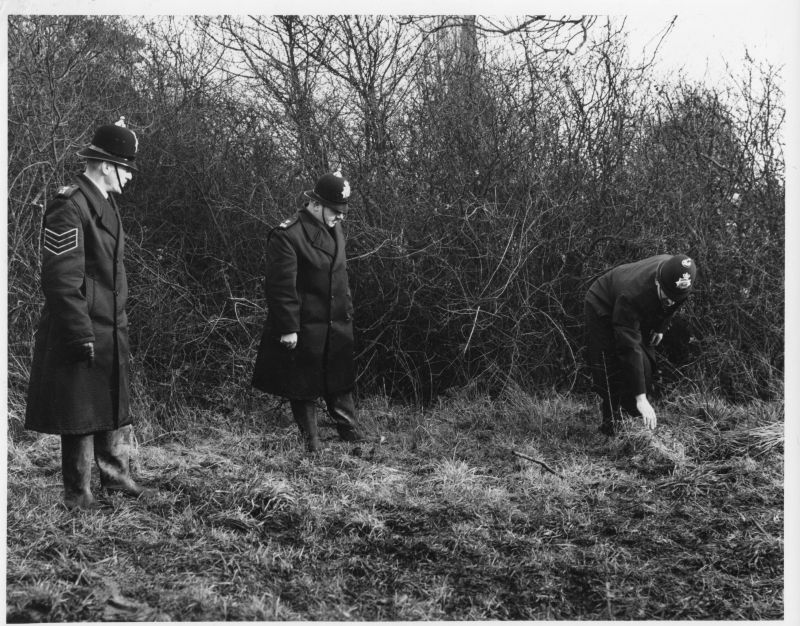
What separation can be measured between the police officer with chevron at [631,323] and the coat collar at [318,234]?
184cm

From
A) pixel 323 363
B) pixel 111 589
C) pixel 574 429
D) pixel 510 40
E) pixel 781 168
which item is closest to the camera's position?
pixel 111 589

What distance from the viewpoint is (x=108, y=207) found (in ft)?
13.2

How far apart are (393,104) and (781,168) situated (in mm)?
3272

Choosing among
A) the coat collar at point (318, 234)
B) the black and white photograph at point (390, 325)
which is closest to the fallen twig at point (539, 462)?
the black and white photograph at point (390, 325)

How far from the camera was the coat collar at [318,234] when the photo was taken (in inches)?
205

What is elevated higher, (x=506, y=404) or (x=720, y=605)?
(x=506, y=404)

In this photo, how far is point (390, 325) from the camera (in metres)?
6.80

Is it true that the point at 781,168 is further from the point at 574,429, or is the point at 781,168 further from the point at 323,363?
the point at 323,363

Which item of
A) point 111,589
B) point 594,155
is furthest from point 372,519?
point 594,155

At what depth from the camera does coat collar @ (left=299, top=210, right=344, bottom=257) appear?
17.1 ft

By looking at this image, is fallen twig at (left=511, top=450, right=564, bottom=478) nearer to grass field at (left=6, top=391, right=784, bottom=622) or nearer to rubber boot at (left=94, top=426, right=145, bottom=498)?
grass field at (left=6, top=391, right=784, bottom=622)

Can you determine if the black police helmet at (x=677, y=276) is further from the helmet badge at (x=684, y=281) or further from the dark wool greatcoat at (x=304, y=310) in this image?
the dark wool greatcoat at (x=304, y=310)

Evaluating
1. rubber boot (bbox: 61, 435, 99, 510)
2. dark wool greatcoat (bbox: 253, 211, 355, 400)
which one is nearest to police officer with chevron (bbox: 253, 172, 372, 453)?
dark wool greatcoat (bbox: 253, 211, 355, 400)

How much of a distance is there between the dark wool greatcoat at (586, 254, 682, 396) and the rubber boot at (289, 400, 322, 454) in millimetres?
1987
